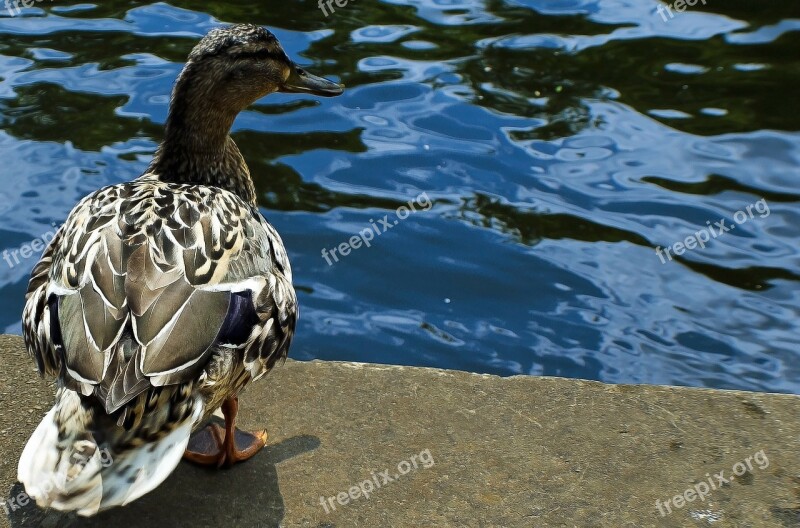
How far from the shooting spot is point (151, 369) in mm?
3145

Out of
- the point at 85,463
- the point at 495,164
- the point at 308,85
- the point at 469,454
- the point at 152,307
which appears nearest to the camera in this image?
the point at 85,463

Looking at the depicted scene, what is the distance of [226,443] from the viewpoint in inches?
153

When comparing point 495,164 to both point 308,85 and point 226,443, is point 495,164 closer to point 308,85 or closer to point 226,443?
point 308,85

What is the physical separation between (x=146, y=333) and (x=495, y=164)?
181 inches

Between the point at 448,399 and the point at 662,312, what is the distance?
93.0 inches

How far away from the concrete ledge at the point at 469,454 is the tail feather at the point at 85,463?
1.55ft

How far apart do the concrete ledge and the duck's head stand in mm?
1311

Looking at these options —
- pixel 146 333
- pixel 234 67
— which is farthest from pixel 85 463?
pixel 234 67

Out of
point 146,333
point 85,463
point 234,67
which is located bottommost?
point 85,463

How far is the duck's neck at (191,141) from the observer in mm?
4734

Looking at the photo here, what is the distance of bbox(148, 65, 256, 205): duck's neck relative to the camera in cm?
473

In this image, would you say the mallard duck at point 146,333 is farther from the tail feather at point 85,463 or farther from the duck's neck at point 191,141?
the duck's neck at point 191,141

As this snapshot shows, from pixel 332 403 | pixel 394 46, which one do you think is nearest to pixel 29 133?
pixel 394 46

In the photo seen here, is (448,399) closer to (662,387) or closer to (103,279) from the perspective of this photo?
(662,387)
